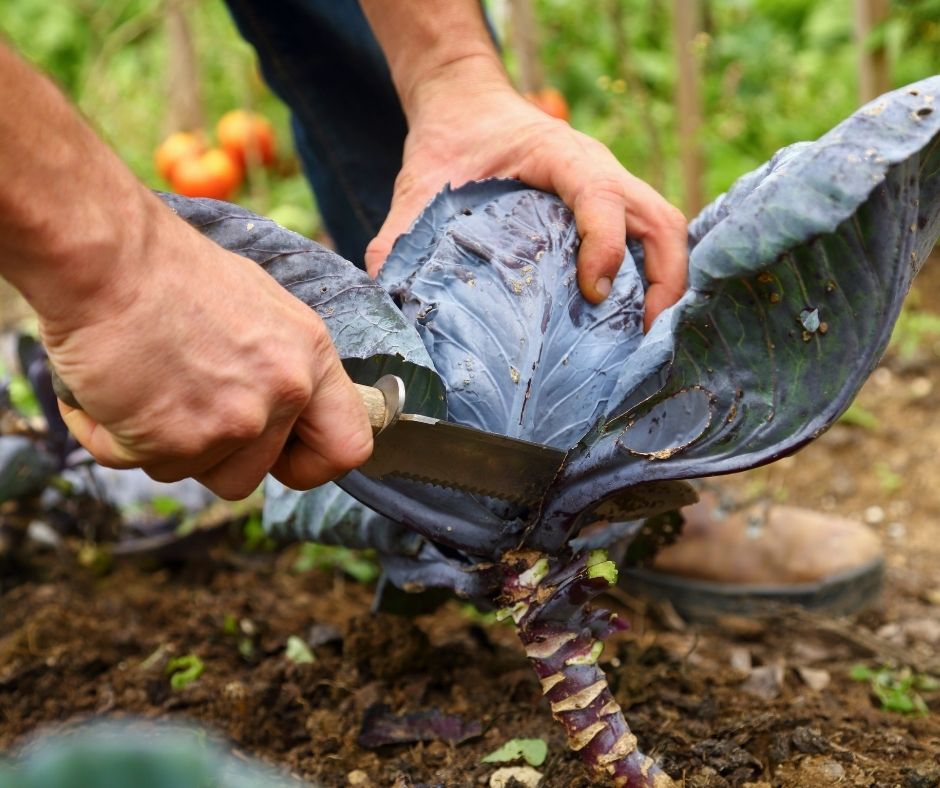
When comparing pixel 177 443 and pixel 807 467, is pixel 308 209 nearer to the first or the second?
pixel 807 467

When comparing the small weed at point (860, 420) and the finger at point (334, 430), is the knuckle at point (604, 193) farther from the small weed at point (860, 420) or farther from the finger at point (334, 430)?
the small weed at point (860, 420)

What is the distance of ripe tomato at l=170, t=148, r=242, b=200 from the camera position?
19.8 feet

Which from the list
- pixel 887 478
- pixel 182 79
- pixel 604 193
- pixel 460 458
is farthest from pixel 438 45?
pixel 182 79

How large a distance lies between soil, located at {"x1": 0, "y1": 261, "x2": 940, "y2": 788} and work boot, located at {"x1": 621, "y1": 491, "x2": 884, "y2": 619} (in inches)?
2.6

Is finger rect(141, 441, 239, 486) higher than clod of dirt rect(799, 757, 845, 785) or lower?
higher

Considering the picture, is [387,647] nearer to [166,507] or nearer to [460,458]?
[460,458]

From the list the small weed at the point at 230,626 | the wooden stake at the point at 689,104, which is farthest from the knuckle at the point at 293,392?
the wooden stake at the point at 689,104

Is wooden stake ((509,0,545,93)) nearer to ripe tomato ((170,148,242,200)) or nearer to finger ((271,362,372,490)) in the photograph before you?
ripe tomato ((170,148,242,200))

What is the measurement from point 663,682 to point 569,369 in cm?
70

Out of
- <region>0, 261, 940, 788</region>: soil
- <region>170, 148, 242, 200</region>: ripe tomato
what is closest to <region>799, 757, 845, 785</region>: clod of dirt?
<region>0, 261, 940, 788</region>: soil

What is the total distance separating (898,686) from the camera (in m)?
2.09

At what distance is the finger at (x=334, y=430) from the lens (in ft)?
4.00

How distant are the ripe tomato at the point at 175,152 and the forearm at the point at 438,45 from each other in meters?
4.40

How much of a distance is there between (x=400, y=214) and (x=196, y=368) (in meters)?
0.91
